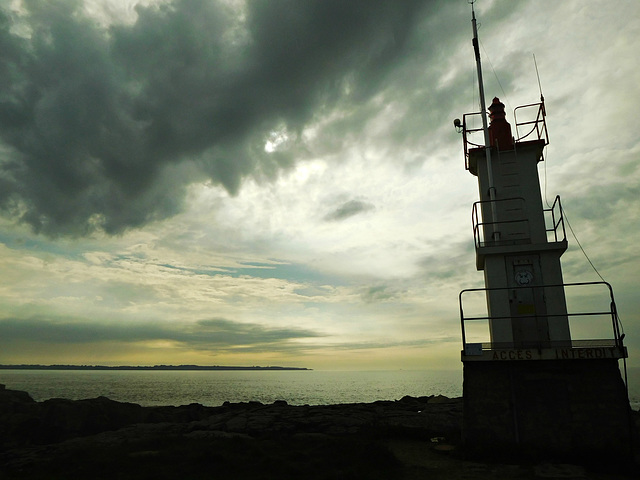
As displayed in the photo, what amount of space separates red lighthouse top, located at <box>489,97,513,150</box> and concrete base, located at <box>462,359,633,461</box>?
7268 mm

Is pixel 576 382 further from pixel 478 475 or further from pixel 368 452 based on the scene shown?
pixel 368 452

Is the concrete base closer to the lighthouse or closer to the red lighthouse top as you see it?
the lighthouse

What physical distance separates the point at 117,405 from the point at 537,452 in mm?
24766

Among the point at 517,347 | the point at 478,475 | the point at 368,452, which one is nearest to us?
the point at 478,475

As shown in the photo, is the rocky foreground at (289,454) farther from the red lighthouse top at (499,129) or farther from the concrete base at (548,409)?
the red lighthouse top at (499,129)

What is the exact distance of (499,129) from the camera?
1459 centimetres

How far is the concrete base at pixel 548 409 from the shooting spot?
10.4 metres

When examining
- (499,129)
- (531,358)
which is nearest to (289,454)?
(531,358)

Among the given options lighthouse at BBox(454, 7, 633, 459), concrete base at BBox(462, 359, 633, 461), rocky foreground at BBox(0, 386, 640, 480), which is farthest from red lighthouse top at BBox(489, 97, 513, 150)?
rocky foreground at BBox(0, 386, 640, 480)

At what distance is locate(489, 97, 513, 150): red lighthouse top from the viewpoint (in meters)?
14.4

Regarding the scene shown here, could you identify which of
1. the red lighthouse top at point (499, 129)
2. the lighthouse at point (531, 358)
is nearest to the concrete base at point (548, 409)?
the lighthouse at point (531, 358)

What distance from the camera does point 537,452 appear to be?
10461 mm

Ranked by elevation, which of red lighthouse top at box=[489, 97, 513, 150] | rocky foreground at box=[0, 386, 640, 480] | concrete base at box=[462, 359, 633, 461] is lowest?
rocky foreground at box=[0, 386, 640, 480]

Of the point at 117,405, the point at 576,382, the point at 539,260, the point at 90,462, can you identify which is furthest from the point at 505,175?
the point at 117,405
